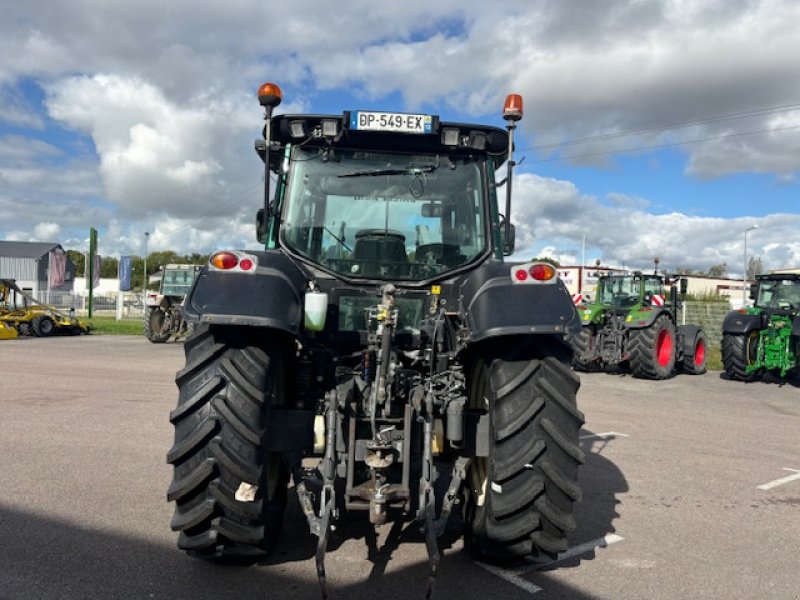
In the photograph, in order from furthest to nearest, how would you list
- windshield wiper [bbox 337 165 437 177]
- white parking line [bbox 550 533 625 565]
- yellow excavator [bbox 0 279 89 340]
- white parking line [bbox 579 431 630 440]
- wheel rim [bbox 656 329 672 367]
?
yellow excavator [bbox 0 279 89 340], wheel rim [bbox 656 329 672 367], white parking line [bbox 579 431 630 440], windshield wiper [bbox 337 165 437 177], white parking line [bbox 550 533 625 565]

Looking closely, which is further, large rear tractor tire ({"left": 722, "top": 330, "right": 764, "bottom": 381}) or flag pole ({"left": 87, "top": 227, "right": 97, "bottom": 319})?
flag pole ({"left": 87, "top": 227, "right": 97, "bottom": 319})

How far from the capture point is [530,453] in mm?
3543

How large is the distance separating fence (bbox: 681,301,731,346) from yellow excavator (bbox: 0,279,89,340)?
2277cm

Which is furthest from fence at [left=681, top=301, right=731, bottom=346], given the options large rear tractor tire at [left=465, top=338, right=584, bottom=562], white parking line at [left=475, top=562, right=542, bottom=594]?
large rear tractor tire at [left=465, top=338, right=584, bottom=562]

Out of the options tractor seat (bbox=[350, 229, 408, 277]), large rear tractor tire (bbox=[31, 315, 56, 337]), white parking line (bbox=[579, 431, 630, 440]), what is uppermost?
tractor seat (bbox=[350, 229, 408, 277])

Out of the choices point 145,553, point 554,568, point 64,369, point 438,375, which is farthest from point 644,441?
point 64,369

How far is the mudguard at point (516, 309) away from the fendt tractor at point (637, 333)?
10.3 m

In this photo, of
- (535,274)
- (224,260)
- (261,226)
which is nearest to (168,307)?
(261,226)

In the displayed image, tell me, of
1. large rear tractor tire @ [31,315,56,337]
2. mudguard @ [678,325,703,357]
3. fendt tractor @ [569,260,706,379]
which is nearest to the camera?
fendt tractor @ [569,260,706,379]

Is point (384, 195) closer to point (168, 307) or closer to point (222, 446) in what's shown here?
point (222, 446)

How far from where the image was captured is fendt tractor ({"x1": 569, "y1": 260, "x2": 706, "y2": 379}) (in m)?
14.5

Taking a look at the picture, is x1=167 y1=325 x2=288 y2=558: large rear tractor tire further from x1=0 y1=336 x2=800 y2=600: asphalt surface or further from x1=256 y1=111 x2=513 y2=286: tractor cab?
x1=256 y1=111 x2=513 y2=286: tractor cab

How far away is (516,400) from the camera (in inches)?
142

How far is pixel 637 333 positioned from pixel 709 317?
11947mm
